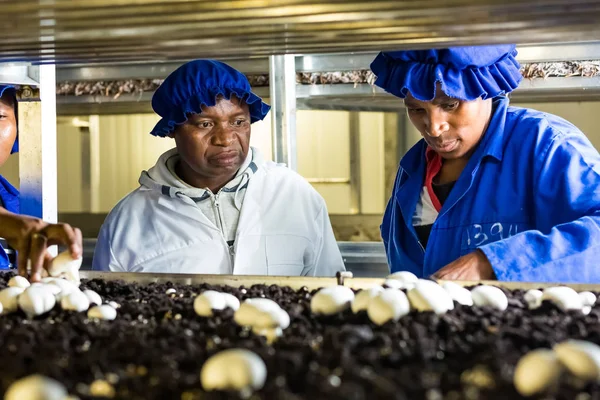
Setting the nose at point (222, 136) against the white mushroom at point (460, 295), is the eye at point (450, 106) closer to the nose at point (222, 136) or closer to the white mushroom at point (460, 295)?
the white mushroom at point (460, 295)

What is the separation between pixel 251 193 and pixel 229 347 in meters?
1.72

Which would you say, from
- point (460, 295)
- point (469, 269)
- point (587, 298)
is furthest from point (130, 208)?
point (587, 298)

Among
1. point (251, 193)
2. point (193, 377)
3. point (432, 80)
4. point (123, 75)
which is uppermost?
point (123, 75)

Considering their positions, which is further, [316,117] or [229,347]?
[316,117]

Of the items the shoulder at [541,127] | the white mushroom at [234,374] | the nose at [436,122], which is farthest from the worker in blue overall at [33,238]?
the shoulder at [541,127]

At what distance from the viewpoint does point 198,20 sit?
1352 mm

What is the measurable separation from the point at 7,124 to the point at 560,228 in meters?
1.98

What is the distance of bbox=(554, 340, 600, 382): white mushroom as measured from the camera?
82cm

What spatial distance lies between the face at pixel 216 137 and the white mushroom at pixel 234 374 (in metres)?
1.79

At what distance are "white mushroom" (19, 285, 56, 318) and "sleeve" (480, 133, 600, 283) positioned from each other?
0.99 meters

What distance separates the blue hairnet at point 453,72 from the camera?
Answer: 75.0 inches

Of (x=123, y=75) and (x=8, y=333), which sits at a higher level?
(x=123, y=75)

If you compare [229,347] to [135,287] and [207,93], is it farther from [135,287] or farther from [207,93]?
[207,93]

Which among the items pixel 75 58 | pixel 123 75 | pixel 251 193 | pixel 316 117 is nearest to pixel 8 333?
pixel 75 58
